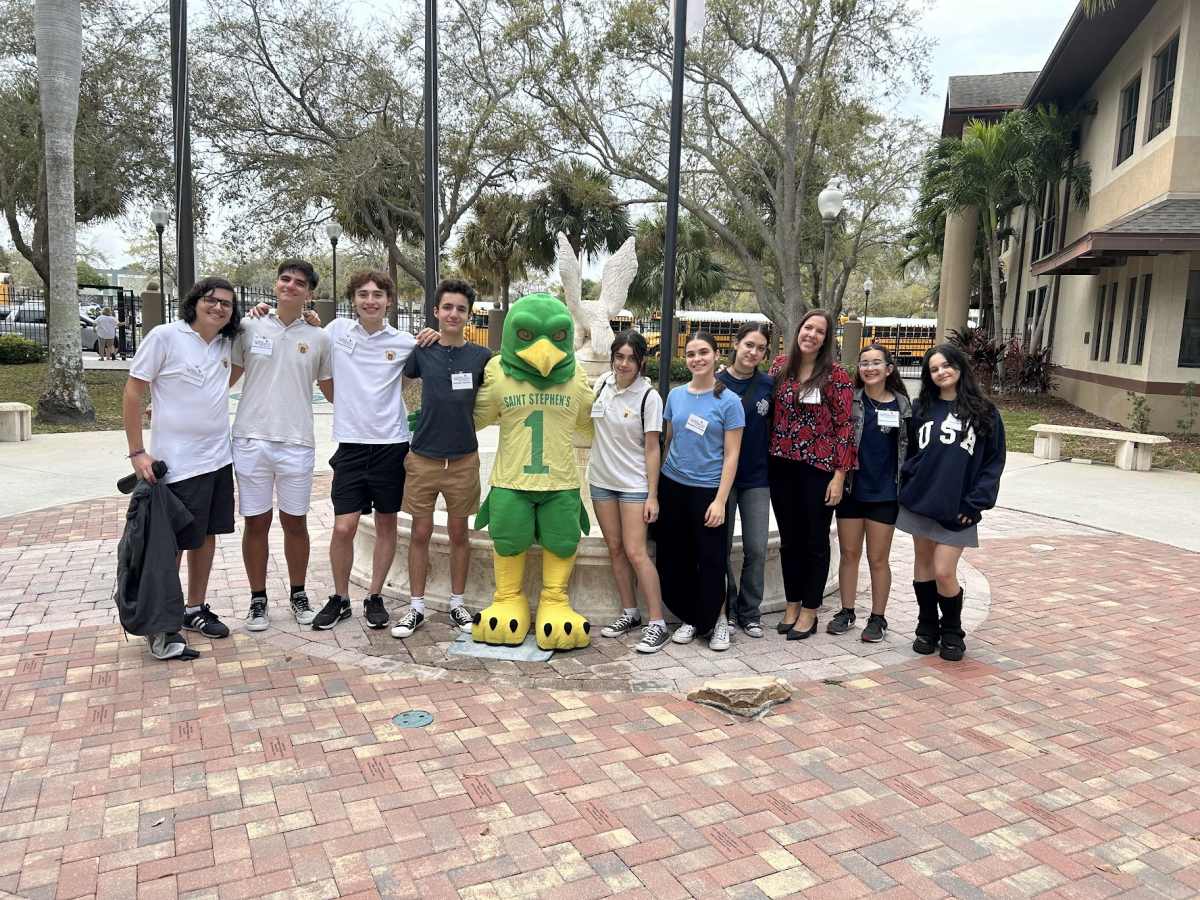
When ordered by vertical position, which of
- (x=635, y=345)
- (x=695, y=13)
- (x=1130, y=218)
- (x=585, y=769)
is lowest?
(x=585, y=769)

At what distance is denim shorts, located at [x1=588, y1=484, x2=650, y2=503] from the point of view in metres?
4.37

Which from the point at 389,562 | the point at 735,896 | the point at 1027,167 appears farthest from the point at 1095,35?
the point at 735,896

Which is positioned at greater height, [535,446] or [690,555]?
[535,446]

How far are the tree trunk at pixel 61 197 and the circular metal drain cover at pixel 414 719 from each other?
10.5m

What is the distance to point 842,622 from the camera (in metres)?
4.73

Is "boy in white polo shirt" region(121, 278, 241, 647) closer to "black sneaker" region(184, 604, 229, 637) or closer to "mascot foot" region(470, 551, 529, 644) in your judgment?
"black sneaker" region(184, 604, 229, 637)

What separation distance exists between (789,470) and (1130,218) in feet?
37.9

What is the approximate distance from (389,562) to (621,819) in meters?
2.30

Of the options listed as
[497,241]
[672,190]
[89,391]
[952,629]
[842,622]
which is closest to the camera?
[952,629]

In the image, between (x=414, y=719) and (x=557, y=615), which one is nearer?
(x=414, y=719)

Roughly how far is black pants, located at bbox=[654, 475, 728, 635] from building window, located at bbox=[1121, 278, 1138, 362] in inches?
537

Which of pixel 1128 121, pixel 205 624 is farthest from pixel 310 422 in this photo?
pixel 1128 121

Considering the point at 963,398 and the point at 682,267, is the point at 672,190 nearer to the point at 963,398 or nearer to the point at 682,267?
the point at 963,398

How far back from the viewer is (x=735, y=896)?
249cm
